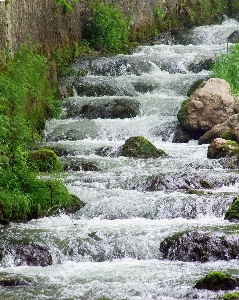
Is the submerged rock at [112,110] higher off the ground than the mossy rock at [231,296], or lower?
higher

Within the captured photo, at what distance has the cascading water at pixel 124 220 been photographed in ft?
29.1

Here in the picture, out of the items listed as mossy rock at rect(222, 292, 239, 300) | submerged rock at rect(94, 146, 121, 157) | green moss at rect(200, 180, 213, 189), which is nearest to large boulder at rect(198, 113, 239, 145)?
submerged rock at rect(94, 146, 121, 157)

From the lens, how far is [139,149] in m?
16.0

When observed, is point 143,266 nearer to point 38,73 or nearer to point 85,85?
point 38,73

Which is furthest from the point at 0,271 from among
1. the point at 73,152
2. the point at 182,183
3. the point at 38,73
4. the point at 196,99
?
the point at 196,99

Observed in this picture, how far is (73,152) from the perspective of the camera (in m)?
16.0

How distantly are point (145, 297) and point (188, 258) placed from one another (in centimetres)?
179

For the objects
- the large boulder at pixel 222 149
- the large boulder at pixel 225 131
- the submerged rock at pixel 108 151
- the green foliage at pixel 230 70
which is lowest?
the submerged rock at pixel 108 151

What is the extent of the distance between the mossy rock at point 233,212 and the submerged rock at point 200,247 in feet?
3.47

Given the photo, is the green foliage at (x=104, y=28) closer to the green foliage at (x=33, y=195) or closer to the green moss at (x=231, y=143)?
the green moss at (x=231, y=143)

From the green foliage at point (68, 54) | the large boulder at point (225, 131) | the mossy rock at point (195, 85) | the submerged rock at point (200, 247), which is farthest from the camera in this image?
the green foliage at point (68, 54)

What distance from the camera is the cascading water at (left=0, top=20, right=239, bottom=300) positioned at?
29.1 feet

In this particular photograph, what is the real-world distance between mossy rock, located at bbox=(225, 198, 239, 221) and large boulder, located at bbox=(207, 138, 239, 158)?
3.74 meters

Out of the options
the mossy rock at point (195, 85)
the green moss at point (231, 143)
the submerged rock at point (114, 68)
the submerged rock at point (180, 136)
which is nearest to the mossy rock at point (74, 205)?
the green moss at point (231, 143)
